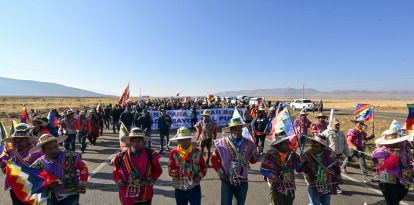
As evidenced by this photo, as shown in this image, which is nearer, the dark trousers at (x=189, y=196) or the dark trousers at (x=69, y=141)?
the dark trousers at (x=189, y=196)

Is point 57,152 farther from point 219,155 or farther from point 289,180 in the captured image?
point 289,180

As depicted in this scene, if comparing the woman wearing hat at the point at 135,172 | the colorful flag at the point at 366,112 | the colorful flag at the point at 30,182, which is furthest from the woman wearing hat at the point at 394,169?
the colorful flag at the point at 366,112

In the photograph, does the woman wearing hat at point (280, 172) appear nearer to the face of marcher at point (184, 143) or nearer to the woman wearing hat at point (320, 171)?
the woman wearing hat at point (320, 171)

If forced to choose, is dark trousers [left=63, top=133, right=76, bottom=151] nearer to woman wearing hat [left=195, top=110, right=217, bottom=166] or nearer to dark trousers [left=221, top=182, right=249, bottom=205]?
woman wearing hat [left=195, top=110, right=217, bottom=166]

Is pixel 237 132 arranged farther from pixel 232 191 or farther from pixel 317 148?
pixel 317 148

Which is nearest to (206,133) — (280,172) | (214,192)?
(214,192)

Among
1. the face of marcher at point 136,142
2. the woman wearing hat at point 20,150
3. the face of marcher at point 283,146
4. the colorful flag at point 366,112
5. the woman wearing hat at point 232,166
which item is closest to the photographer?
the face of marcher at point 136,142

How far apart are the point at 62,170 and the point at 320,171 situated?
3956mm

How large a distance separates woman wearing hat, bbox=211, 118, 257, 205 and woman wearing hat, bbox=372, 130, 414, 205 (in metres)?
2.37

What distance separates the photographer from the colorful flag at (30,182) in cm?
395

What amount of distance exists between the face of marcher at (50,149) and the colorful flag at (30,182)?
243mm

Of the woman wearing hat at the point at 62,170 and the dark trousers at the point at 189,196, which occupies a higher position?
the woman wearing hat at the point at 62,170

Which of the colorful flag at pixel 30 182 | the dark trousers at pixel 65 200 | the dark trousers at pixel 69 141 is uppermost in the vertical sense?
the colorful flag at pixel 30 182

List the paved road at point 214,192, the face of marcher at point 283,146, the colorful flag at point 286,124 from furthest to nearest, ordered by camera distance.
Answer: the paved road at point 214,192 → the colorful flag at point 286,124 → the face of marcher at point 283,146
